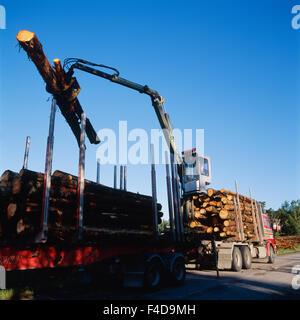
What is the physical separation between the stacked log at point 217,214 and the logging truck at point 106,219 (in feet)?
0.15

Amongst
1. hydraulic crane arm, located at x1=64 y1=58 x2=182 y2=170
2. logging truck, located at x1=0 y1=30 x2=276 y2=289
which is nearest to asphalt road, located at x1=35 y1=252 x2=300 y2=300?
logging truck, located at x1=0 y1=30 x2=276 y2=289

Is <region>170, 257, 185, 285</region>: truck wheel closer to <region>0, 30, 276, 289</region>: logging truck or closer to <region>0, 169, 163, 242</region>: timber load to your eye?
<region>0, 30, 276, 289</region>: logging truck

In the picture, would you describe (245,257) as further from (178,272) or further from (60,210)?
(60,210)

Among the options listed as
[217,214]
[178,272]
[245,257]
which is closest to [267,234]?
[245,257]

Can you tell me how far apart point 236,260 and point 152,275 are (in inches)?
235

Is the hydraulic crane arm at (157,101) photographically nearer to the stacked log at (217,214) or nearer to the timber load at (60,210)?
the stacked log at (217,214)

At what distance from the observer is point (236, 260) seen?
12500 mm

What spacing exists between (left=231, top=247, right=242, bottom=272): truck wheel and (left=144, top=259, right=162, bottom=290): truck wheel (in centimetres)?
512

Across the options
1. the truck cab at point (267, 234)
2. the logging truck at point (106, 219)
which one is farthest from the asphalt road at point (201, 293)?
the truck cab at point (267, 234)

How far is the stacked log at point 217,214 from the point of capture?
1319 cm

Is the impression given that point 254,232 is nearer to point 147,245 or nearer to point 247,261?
point 247,261

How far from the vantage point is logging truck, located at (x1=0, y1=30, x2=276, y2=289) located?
220 inches
